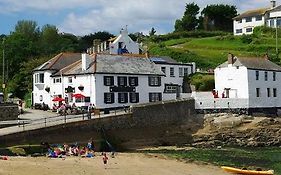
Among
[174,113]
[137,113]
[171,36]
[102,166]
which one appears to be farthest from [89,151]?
[171,36]

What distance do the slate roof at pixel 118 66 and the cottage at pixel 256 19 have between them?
4977 cm

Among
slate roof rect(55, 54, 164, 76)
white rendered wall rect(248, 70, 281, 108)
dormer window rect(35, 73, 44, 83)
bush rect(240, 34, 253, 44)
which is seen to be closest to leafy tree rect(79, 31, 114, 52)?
bush rect(240, 34, 253, 44)

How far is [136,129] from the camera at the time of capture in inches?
2009

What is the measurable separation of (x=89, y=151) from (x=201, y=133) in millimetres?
15945

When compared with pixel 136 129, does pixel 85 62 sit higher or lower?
higher

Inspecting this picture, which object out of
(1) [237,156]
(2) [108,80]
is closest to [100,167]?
(1) [237,156]

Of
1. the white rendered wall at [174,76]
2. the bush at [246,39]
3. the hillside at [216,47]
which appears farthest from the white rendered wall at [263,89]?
the bush at [246,39]

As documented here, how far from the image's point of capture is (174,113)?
54812mm

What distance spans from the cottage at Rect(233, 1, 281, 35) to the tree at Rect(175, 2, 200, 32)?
12847 millimetres

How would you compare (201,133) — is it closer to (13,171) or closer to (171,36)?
(13,171)

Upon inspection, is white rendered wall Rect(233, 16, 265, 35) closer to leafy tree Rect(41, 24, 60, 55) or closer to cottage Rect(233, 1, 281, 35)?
cottage Rect(233, 1, 281, 35)

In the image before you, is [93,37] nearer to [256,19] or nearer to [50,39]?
[50,39]

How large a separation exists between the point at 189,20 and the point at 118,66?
66.9 metres

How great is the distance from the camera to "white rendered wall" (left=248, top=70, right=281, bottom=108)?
59.7 meters
